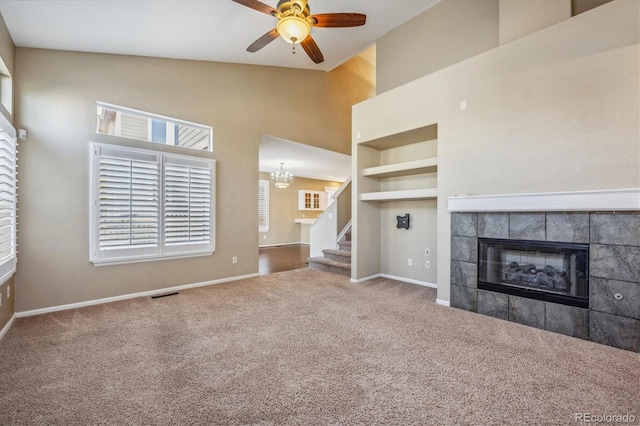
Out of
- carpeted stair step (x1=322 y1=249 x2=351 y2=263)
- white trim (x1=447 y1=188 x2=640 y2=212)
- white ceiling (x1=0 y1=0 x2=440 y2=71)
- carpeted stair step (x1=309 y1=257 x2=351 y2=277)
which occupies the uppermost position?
white ceiling (x1=0 y1=0 x2=440 y2=71)

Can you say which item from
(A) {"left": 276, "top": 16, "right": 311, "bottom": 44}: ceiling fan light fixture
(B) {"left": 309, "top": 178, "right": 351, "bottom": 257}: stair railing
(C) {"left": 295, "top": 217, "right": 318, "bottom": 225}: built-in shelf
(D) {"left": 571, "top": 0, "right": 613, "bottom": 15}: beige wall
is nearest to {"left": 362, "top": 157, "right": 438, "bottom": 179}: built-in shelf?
(B) {"left": 309, "top": 178, "right": 351, "bottom": 257}: stair railing

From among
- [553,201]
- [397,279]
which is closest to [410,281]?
[397,279]

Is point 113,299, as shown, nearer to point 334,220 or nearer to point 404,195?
point 334,220

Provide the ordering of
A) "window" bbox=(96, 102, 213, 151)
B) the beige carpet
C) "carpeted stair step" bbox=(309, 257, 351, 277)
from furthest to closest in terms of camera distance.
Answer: "carpeted stair step" bbox=(309, 257, 351, 277) < "window" bbox=(96, 102, 213, 151) < the beige carpet

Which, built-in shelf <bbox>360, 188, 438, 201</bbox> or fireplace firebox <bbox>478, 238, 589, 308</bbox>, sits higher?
built-in shelf <bbox>360, 188, 438, 201</bbox>

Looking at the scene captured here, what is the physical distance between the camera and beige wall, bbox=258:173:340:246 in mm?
10430

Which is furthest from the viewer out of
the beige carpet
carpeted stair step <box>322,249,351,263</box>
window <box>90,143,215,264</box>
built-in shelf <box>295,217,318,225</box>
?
built-in shelf <box>295,217,318,225</box>

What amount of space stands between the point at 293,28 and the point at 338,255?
4.31 m

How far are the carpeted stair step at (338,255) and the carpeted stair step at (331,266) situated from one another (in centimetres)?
12

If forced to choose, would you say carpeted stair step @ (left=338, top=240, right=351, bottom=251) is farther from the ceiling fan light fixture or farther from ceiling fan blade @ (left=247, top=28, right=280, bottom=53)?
the ceiling fan light fixture

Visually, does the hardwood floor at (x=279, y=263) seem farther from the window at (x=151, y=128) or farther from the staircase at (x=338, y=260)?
the window at (x=151, y=128)

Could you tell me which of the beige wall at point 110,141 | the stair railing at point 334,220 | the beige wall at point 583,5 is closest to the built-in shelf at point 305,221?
the stair railing at point 334,220

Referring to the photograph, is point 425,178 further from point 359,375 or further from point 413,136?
point 359,375

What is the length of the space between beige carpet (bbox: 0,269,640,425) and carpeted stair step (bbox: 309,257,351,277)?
1948mm
